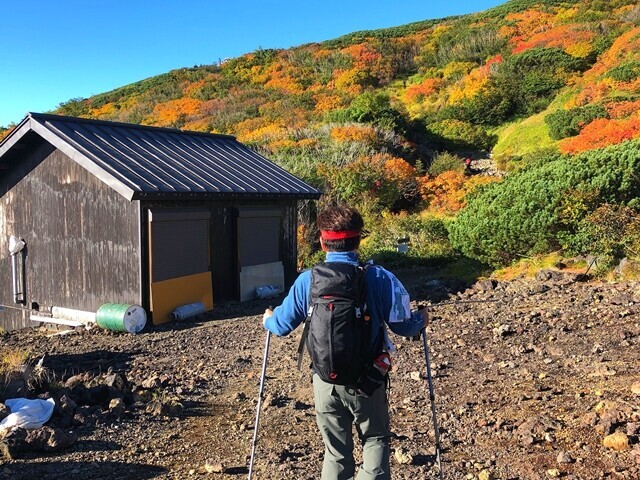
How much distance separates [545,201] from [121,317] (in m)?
8.12

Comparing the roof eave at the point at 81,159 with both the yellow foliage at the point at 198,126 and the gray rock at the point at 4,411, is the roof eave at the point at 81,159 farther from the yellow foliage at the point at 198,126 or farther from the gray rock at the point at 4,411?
the yellow foliage at the point at 198,126

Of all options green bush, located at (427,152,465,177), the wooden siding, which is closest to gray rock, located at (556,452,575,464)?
the wooden siding

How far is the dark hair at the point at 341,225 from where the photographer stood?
133 inches

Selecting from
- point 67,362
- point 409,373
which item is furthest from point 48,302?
point 409,373

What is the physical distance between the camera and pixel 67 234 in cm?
1143

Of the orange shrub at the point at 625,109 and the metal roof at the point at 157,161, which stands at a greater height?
the orange shrub at the point at 625,109

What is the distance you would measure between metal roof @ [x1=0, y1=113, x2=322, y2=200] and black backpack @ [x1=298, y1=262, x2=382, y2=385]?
A: 7283 mm

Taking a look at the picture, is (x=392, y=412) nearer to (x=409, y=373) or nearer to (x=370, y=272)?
(x=409, y=373)

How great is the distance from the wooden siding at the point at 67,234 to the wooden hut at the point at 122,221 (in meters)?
0.02

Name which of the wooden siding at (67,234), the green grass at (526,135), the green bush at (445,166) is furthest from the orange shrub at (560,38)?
the wooden siding at (67,234)

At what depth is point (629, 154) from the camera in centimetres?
1080

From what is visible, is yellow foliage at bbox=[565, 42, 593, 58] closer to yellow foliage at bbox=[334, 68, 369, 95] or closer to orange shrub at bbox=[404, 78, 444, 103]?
orange shrub at bbox=[404, 78, 444, 103]

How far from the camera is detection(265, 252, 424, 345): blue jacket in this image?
131 inches

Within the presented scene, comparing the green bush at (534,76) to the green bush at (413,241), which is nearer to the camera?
the green bush at (413,241)
